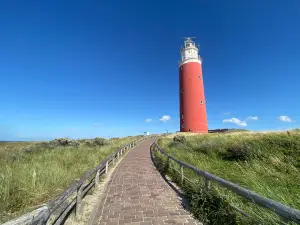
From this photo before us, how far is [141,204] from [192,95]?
3224 cm

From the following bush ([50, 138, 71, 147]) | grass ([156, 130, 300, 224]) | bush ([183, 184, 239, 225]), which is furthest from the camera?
bush ([50, 138, 71, 147])

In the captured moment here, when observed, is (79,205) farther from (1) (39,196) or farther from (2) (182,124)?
(2) (182,124)

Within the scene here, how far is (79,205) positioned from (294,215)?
465cm

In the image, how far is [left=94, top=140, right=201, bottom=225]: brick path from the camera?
5055 millimetres

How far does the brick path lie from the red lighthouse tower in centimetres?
2862

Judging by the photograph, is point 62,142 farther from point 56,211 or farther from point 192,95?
point 56,211

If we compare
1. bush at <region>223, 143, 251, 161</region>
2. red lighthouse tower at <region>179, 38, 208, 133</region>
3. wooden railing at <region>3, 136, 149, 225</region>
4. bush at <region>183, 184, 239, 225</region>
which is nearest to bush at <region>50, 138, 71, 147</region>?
red lighthouse tower at <region>179, 38, 208, 133</region>

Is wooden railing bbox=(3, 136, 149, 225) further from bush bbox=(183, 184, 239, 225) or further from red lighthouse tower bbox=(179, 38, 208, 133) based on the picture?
red lighthouse tower bbox=(179, 38, 208, 133)

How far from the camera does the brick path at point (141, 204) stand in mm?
5055

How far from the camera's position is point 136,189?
7766 millimetres

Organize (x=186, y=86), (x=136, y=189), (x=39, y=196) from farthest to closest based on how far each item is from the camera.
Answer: (x=186, y=86) < (x=136, y=189) < (x=39, y=196)

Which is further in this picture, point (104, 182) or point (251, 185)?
point (104, 182)

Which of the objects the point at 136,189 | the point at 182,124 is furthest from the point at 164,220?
the point at 182,124

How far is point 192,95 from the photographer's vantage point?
37094 millimetres
